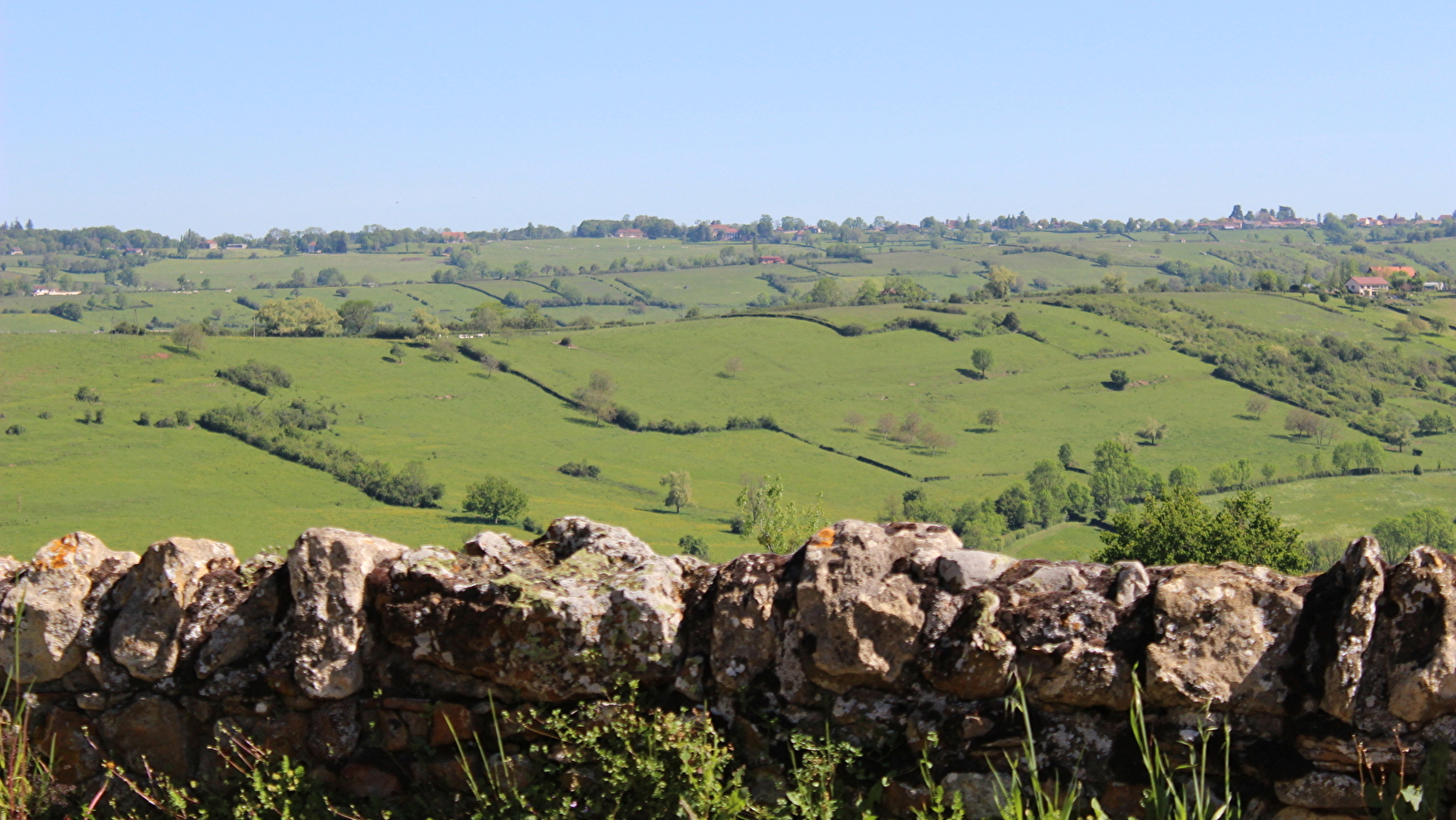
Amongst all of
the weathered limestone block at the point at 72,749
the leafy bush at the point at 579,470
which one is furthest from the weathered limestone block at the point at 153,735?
the leafy bush at the point at 579,470

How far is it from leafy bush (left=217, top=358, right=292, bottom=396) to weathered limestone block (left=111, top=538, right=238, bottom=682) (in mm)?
120901

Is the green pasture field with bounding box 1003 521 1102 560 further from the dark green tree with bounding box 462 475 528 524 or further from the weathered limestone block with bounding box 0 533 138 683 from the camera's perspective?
the weathered limestone block with bounding box 0 533 138 683

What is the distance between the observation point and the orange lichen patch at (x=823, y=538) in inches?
236

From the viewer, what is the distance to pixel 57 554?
21.2 feet

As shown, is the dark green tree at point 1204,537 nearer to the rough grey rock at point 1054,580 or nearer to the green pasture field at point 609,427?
the rough grey rock at point 1054,580

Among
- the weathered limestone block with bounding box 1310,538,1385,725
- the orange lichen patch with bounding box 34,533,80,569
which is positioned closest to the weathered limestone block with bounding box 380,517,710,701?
the orange lichen patch with bounding box 34,533,80,569

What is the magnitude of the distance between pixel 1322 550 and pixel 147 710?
3622 inches

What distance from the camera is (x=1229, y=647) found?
5.32 meters

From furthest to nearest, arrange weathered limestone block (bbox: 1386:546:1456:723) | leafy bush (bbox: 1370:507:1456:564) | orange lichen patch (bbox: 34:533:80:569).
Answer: leafy bush (bbox: 1370:507:1456:564)
orange lichen patch (bbox: 34:533:80:569)
weathered limestone block (bbox: 1386:546:1456:723)

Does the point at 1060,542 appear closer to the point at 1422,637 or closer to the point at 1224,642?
the point at 1224,642

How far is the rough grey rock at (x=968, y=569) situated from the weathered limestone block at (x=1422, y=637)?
5.49 feet

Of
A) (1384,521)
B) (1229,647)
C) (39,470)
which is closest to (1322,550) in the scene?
(1384,521)

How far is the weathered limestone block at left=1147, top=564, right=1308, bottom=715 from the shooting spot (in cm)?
525

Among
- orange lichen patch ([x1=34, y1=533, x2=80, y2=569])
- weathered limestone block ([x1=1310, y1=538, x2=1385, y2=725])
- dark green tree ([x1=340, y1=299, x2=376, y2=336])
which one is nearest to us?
weathered limestone block ([x1=1310, y1=538, x2=1385, y2=725])
